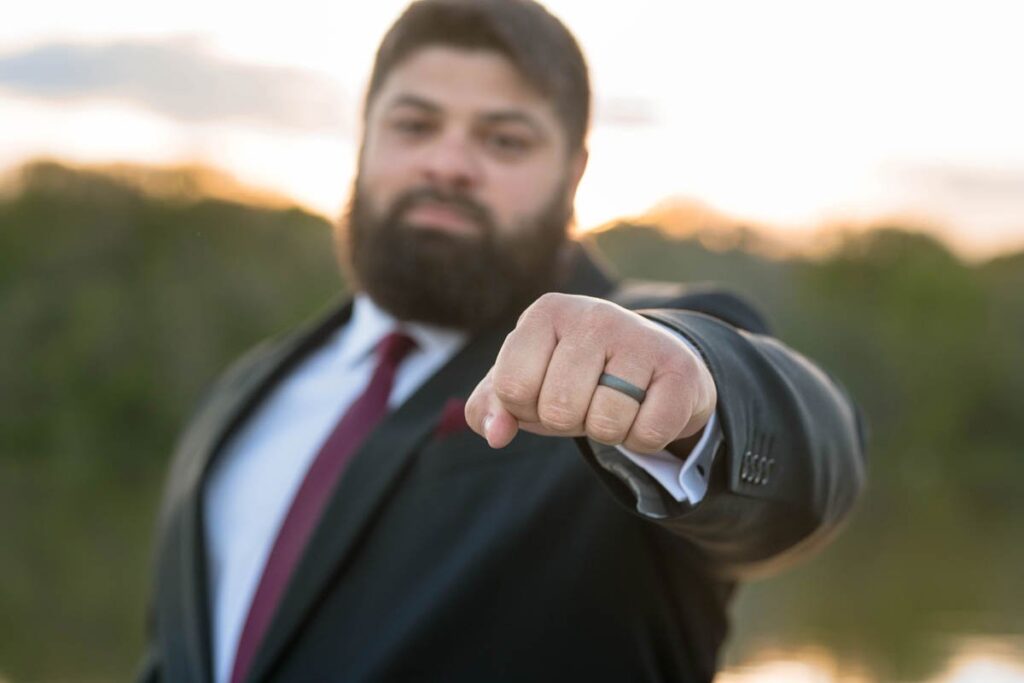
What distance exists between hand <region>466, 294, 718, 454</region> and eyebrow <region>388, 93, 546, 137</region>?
1.21 metres

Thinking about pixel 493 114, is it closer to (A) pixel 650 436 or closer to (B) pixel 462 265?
(B) pixel 462 265

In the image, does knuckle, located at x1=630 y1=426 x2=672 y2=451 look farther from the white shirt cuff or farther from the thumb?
the white shirt cuff

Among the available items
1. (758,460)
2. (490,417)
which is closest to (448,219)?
(758,460)

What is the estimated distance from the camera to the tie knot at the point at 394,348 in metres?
2.67

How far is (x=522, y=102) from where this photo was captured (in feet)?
8.50

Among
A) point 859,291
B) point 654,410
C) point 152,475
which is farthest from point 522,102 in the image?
point 859,291

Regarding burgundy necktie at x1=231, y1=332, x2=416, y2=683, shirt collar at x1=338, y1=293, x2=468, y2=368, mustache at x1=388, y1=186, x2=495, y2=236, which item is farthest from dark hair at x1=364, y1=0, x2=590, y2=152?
burgundy necktie at x1=231, y1=332, x2=416, y2=683

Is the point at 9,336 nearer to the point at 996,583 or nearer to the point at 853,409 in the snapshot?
A: the point at 996,583

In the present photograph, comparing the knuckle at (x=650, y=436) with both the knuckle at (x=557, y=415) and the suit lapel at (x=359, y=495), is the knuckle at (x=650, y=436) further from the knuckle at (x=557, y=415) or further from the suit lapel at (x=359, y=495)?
the suit lapel at (x=359, y=495)

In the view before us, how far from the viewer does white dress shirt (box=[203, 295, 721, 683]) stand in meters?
2.61

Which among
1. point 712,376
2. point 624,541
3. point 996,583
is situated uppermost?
point 712,376

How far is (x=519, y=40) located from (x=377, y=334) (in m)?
0.63

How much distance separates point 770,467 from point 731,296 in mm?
476

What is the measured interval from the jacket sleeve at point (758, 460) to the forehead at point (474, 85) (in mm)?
618
